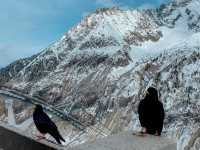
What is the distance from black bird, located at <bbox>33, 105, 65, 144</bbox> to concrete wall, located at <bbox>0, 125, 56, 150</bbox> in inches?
58.8

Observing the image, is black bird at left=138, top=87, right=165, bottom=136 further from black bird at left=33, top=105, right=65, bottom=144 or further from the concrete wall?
the concrete wall

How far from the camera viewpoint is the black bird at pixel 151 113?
11.8 metres

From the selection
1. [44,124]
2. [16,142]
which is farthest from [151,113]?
[16,142]

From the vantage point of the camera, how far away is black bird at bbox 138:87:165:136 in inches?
463

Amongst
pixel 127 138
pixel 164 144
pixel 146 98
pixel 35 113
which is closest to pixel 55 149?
pixel 127 138

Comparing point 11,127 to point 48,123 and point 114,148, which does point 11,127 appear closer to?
point 48,123

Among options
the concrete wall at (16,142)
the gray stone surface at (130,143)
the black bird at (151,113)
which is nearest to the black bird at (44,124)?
Answer: the concrete wall at (16,142)

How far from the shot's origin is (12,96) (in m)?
11.9

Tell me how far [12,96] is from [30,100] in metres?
0.51

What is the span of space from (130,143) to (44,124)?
4.32 meters

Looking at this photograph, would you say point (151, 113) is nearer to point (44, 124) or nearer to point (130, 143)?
point (44, 124)

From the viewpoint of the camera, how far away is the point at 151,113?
12.1 m

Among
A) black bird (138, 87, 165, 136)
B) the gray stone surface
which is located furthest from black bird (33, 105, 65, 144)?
the gray stone surface

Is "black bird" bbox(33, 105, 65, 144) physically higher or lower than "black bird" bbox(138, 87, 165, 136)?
lower
